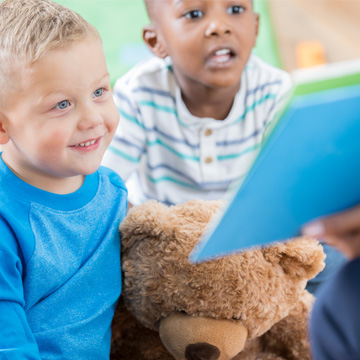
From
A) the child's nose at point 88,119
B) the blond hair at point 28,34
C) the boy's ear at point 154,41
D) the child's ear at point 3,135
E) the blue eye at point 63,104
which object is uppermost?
the blond hair at point 28,34

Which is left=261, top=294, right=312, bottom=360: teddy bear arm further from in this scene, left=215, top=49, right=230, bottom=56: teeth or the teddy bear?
left=215, top=49, right=230, bottom=56: teeth

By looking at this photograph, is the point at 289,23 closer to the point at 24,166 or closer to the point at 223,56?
the point at 223,56

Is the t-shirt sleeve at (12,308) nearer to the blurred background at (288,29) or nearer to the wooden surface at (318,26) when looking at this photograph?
the blurred background at (288,29)

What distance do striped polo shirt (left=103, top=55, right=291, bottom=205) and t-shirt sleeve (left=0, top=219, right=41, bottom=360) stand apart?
20.8 inches

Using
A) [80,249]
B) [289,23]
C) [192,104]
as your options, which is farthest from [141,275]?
[289,23]

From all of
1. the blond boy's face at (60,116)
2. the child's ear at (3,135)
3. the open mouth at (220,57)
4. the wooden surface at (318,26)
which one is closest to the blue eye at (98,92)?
the blond boy's face at (60,116)

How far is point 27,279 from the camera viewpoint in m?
0.78

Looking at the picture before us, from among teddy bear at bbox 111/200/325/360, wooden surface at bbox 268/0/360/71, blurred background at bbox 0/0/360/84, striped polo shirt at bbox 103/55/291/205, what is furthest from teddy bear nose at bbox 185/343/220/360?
wooden surface at bbox 268/0/360/71

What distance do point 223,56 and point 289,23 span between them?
49.6 inches

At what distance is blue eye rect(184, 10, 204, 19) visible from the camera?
1192mm

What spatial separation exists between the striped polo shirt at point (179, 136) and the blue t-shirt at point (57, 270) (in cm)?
35

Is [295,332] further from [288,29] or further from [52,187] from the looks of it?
[288,29]

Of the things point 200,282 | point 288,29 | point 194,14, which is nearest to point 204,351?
point 200,282

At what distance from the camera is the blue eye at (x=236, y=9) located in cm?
120
